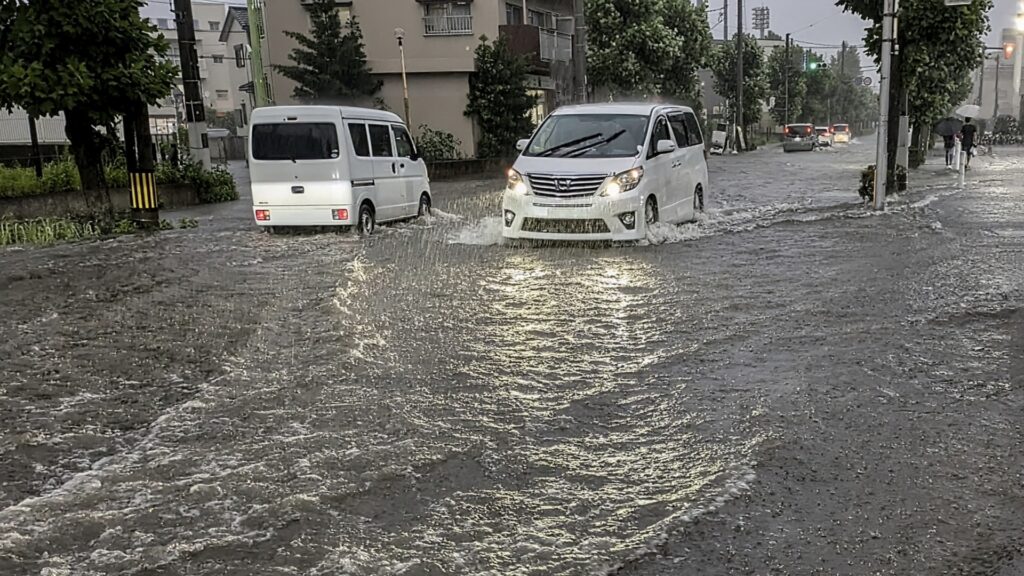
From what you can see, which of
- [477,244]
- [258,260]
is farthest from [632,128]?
[258,260]

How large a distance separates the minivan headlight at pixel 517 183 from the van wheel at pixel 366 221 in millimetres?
3037

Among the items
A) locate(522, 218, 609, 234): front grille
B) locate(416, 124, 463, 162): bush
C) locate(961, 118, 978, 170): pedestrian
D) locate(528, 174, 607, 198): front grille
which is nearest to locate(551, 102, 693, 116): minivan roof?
locate(528, 174, 607, 198): front grille

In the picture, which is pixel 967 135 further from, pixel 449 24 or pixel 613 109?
pixel 449 24

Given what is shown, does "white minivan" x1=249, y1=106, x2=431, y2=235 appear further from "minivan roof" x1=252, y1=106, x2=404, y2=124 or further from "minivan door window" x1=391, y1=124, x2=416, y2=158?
"minivan door window" x1=391, y1=124, x2=416, y2=158

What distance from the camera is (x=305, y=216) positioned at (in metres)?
13.5

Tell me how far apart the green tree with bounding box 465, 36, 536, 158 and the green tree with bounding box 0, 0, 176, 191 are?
1756cm

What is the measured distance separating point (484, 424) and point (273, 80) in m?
31.4

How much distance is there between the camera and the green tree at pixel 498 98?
31.0 m

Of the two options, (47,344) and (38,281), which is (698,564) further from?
(38,281)

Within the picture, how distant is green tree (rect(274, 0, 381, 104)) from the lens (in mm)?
29844

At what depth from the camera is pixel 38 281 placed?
1020cm

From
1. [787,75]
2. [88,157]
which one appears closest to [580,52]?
[88,157]

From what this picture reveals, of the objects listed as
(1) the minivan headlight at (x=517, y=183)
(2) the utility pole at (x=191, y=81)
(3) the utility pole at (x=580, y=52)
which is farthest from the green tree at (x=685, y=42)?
(1) the minivan headlight at (x=517, y=183)

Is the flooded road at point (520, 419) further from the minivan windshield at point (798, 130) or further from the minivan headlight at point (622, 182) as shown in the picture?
the minivan windshield at point (798, 130)
